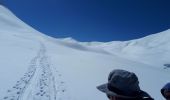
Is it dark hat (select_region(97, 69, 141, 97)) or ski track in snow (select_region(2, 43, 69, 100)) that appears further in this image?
ski track in snow (select_region(2, 43, 69, 100))

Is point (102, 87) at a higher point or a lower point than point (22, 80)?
higher

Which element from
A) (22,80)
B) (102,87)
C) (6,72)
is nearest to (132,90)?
(102,87)

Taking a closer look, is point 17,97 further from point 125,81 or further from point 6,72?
point 125,81

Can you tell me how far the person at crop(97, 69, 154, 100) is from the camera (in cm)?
209

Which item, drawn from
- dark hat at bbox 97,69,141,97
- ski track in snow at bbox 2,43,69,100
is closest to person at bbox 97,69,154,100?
dark hat at bbox 97,69,141,97

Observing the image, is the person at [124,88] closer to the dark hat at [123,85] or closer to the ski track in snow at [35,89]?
the dark hat at [123,85]

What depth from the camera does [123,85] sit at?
2.13 meters

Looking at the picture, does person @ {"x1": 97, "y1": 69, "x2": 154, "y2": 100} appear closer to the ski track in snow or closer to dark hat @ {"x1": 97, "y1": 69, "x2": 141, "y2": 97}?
dark hat @ {"x1": 97, "y1": 69, "x2": 141, "y2": 97}

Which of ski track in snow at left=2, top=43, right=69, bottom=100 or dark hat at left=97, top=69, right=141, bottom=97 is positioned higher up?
dark hat at left=97, top=69, right=141, bottom=97

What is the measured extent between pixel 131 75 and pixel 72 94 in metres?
9.46

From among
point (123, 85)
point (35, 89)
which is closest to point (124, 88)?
point (123, 85)

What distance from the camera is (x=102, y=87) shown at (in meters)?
2.35

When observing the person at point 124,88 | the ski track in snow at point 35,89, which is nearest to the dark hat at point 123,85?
the person at point 124,88

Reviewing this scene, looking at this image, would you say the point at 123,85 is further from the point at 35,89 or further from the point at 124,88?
the point at 35,89
